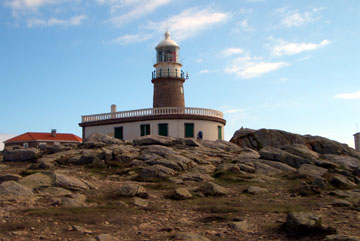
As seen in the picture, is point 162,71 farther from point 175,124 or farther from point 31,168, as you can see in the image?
point 31,168

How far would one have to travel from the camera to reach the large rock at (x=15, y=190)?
1345 cm

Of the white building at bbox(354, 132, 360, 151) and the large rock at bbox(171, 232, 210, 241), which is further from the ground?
the white building at bbox(354, 132, 360, 151)

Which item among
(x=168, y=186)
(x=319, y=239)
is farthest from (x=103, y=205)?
(x=319, y=239)

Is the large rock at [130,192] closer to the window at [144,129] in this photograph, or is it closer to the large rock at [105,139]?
the large rock at [105,139]

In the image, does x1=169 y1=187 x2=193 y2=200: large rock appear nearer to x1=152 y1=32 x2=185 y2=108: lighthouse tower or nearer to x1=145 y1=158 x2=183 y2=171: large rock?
x1=145 y1=158 x2=183 y2=171: large rock

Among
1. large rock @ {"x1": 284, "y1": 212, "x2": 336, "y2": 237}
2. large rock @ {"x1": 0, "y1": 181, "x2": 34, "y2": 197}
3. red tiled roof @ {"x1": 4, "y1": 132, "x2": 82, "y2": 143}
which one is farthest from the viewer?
red tiled roof @ {"x1": 4, "y1": 132, "x2": 82, "y2": 143}

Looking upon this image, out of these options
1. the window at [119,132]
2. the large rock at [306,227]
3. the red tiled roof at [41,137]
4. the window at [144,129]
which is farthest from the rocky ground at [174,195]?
the red tiled roof at [41,137]

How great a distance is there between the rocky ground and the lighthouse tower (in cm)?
1400

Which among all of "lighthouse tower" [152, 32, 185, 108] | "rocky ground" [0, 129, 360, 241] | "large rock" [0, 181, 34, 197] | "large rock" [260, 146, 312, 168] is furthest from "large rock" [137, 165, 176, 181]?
"lighthouse tower" [152, 32, 185, 108]

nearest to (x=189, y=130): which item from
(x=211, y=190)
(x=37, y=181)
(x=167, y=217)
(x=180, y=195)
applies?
(x=211, y=190)

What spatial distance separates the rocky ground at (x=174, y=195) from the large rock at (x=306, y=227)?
2 centimetres

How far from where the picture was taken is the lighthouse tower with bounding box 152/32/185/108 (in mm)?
41000

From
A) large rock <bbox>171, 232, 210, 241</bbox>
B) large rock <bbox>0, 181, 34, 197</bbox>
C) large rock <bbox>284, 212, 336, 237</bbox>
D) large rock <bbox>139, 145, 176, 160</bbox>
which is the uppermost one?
large rock <bbox>139, 145, 176, 160</bbox>

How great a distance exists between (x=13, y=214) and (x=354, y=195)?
11.5 m
